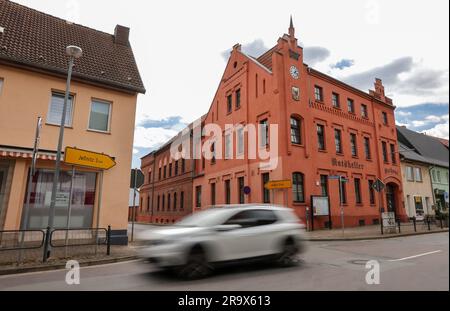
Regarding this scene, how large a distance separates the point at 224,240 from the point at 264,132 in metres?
16.5

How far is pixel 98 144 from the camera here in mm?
13719

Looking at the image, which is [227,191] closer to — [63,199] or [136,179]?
[136,179]

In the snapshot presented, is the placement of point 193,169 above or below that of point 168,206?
above

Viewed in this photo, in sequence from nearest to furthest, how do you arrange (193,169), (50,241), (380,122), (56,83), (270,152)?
(50,241)
(56,83)
(270,152)
(380,122)
(193,169)

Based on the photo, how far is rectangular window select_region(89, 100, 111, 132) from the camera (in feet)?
45.8

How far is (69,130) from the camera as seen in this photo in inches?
520

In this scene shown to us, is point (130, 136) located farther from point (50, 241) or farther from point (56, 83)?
point (50, 241)

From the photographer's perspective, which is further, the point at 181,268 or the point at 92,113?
the point at 92,113

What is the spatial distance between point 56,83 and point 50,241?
737cm

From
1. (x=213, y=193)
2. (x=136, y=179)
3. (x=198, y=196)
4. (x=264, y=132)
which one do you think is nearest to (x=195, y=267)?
(x=136, y=179)

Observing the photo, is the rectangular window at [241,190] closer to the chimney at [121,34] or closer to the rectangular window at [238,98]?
the rectangular window at [238,98]

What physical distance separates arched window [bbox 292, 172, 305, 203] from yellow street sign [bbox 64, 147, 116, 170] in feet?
44.1
